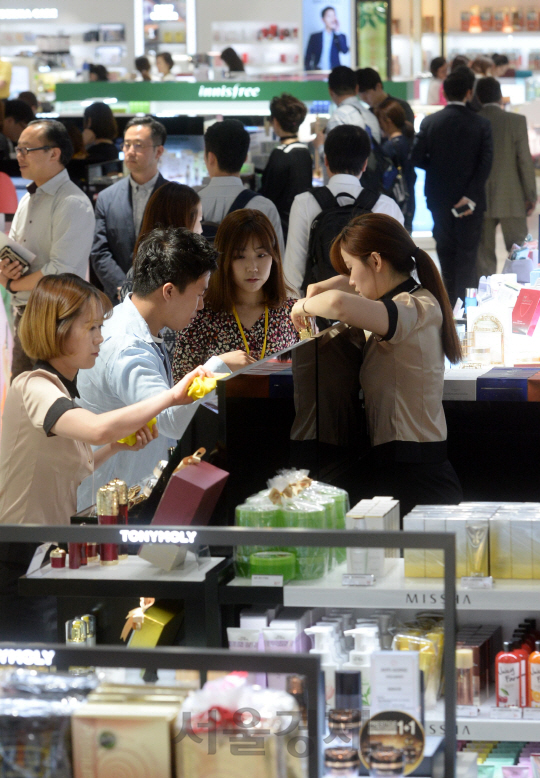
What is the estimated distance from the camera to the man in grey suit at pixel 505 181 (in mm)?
8430

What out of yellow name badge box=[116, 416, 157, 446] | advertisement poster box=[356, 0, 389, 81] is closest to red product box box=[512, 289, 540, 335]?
yellow name badge box=[116, 416, 157, 446]

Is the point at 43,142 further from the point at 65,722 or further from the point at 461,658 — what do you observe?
the point at 65,722

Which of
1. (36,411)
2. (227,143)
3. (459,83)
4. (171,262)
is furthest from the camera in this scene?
(459,83)

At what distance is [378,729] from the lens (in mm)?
1564

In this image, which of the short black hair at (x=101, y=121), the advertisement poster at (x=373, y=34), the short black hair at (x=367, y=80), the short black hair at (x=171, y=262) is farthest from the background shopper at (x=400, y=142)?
the advertisement poster at (x=373, y=34)

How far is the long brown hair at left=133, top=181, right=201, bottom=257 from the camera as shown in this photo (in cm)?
419

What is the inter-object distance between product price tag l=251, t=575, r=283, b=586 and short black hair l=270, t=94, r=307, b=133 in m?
5.08

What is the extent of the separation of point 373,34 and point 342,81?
764cm

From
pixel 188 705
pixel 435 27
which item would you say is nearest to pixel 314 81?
pixel 435 27

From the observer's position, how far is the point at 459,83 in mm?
7770

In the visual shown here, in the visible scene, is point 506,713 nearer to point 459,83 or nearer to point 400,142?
point 459,83

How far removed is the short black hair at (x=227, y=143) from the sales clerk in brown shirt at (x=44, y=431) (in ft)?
7.93

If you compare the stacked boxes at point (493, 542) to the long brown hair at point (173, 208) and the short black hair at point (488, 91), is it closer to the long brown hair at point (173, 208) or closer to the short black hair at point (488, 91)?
the long brown hair at point (173, 208)

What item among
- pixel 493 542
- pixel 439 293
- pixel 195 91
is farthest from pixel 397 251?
pixel 195 91
